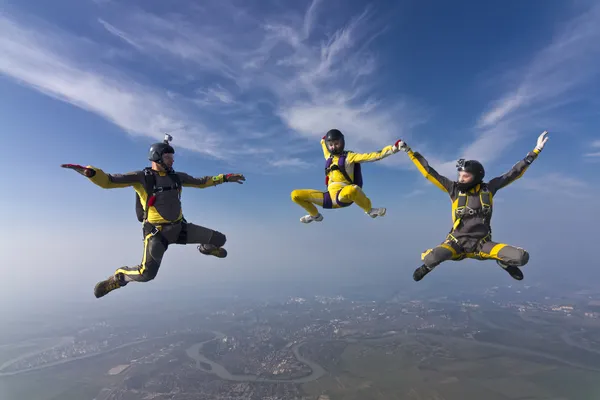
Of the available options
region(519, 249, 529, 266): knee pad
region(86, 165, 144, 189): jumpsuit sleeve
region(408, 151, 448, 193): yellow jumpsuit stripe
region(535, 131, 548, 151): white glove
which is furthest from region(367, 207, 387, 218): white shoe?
region(86, 165, 144, 189): jumpsuit sleeve

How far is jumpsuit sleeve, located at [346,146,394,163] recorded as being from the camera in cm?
763

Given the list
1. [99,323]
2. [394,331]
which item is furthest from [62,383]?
[394,331]

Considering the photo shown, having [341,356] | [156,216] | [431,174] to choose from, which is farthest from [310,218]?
[341,356]

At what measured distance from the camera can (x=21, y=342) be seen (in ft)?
465

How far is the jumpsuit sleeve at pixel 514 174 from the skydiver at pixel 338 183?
2967 millimetres

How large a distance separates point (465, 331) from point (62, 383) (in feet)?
472

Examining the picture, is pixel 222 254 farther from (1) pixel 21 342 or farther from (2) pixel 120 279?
(1) pixel 21 342

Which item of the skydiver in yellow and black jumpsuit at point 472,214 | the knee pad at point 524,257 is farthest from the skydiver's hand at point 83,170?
the knee pad at point 524,257

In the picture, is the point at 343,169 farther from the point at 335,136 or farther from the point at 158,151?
the point at 158,151

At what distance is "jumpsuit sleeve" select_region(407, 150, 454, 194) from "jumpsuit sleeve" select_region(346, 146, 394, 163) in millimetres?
738

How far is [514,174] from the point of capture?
757 cm

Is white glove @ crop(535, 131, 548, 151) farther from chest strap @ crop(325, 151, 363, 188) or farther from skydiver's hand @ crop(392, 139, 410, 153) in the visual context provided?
chest strap @ crop(325, 151, 363, 188)

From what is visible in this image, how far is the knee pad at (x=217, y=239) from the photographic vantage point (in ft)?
28.5

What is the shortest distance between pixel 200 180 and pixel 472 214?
26.0 feet
